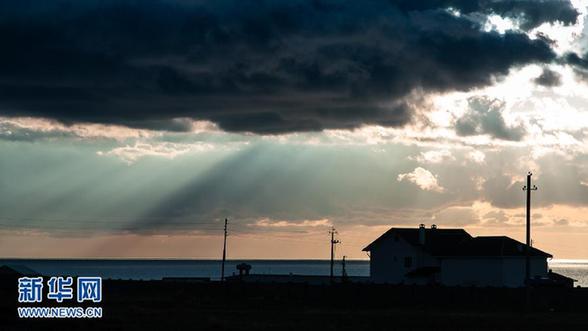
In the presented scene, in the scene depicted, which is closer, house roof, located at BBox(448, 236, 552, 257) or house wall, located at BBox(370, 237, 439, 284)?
house roof, located at BBox(448, 236, 552, 257)

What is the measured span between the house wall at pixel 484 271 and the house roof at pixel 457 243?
682 millimetres

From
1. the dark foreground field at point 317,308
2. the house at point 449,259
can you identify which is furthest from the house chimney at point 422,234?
the dark foreground field at point 317,308

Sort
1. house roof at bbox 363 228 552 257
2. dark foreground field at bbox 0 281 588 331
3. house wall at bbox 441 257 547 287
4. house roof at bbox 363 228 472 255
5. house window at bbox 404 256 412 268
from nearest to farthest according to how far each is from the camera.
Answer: dark foreground field at bbox 0 281 588 331
house wall at bbox 441 257 547 287
house roof at bbox 363 228 552 257
house roof at bbox 363 228 472 255
house window at bbox 404 256 412 268

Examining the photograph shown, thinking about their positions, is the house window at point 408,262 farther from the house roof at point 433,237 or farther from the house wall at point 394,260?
the house roof at point 433,237

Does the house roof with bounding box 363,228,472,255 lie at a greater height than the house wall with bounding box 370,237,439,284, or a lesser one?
greater

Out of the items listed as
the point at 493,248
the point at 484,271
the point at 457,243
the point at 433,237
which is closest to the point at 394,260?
the point at 433,237

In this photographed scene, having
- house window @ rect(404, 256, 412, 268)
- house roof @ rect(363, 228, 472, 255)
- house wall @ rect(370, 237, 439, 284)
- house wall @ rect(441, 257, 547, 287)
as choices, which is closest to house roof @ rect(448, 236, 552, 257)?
house wall @ rect(441, 257, 547, 287)

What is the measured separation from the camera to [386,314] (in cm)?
6319

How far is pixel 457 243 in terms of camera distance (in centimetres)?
10350

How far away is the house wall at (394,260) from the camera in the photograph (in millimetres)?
102312

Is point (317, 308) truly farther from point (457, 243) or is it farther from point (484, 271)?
point (457, 243)

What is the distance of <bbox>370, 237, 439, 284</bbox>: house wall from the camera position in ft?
336

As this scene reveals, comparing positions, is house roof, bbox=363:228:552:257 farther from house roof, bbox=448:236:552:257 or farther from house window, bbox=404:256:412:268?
house window, bbox=404:256:412:268

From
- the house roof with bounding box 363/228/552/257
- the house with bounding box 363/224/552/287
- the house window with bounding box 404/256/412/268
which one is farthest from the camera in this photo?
the house window with bounding box 404/256/412/268
